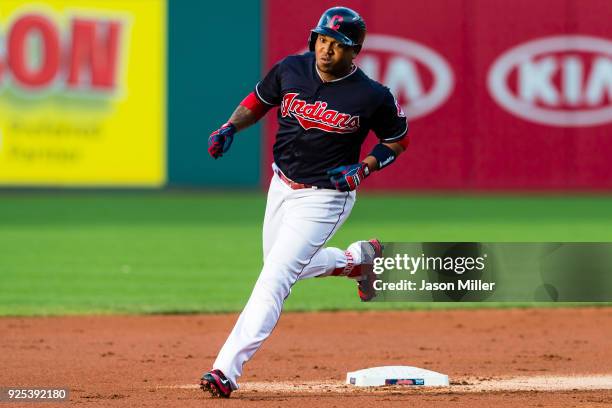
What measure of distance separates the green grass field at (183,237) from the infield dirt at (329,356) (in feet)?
2.80

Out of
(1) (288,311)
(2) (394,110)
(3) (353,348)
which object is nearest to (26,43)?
(1) (288,311)

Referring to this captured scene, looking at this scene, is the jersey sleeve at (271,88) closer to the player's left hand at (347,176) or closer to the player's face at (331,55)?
the player's face at (331,55)

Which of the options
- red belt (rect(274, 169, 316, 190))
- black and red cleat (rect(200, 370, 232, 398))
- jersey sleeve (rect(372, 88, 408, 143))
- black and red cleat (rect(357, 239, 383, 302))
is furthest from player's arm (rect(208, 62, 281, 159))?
black and red cleat (rect(357, 239, 383, 302))

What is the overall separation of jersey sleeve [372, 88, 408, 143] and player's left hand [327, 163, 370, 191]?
12.4 inches

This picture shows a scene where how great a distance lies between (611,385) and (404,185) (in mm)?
15275

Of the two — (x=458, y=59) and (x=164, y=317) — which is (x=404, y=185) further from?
(x=164, y=317)

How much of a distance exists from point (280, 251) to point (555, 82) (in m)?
16.6

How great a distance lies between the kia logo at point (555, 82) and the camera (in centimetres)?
2194

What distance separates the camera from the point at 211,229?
16484mm

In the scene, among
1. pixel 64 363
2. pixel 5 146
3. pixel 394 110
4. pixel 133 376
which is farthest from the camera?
pixel 5 146

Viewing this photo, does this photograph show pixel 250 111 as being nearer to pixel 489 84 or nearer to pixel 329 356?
pixel 329 356

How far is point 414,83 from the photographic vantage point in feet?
72.2

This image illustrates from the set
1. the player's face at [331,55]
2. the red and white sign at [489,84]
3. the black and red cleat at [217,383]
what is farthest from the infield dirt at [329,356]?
the red and white sign at [489,84]

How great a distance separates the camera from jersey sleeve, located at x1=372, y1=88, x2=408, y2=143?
21.4 feet
